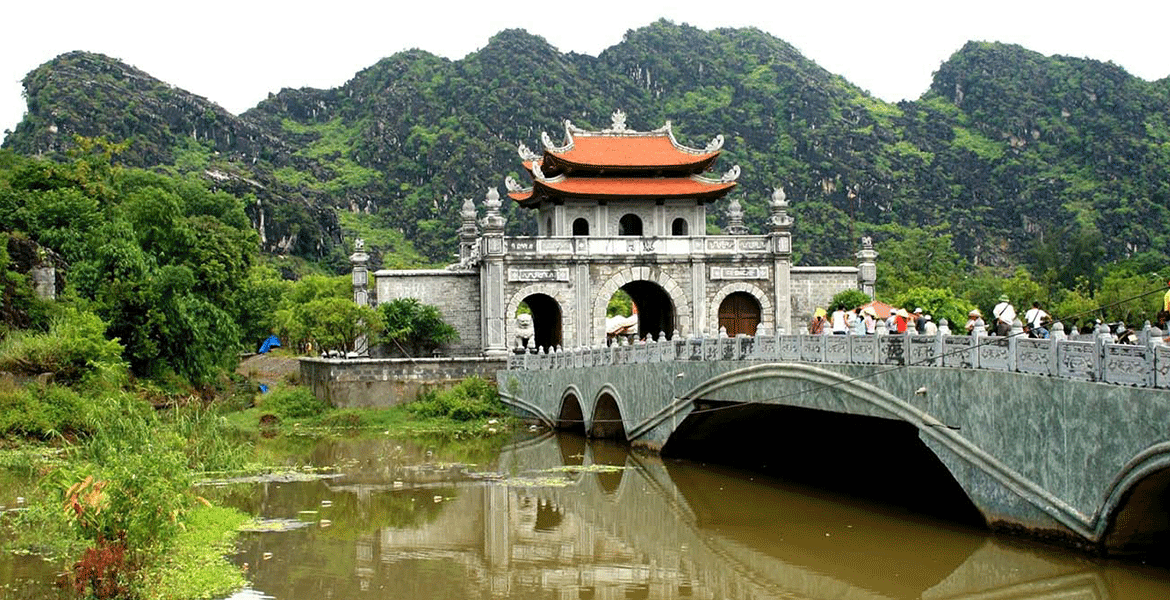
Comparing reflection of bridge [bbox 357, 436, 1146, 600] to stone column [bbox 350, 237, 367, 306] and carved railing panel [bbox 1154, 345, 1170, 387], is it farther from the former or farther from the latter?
stone column [bbox 350, 237, 367, 306]

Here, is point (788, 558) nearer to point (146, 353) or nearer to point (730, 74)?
point (146, 353)

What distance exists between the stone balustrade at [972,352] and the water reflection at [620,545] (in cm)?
206

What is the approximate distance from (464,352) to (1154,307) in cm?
2123

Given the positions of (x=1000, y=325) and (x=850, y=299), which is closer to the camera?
(x=1000, y=325)

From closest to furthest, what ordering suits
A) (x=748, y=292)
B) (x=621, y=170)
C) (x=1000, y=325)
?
(x=1000, y=325) < (x=748, y=292) < (x=621, y=170)

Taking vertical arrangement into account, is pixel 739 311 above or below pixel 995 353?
above

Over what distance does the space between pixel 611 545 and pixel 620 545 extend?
0.39 ft

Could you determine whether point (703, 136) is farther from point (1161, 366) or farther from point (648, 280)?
point (1161, 366)

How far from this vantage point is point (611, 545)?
16641 mm

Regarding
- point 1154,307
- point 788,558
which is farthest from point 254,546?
point 1154,307

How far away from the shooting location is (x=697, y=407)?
76.4 feet

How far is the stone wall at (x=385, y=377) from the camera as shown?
3500 centimetres

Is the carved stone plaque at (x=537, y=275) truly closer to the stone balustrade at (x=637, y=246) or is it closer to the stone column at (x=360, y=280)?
the stone balustrade at (x=637, y=246)

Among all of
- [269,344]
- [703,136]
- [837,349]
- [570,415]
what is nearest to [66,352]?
[570,415]
